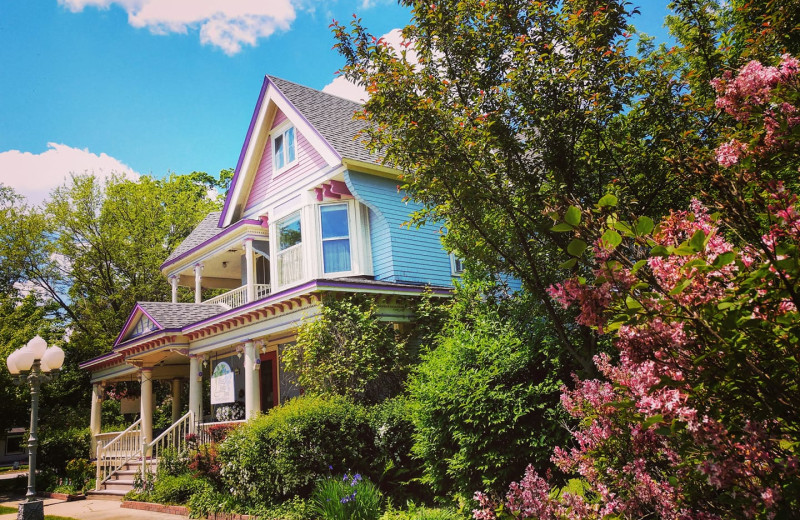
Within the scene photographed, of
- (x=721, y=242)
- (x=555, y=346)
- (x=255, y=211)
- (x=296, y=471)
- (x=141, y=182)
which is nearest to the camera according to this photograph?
(x=721, y=242)

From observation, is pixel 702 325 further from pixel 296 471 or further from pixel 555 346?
pixel 296 471

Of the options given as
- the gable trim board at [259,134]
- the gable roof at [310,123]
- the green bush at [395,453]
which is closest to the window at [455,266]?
the gable roof at [310,123]

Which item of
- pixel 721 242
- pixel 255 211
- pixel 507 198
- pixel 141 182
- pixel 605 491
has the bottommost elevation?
pixel 605 491

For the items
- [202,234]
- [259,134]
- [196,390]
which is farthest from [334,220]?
[202,234]

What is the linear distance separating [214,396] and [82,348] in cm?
1771

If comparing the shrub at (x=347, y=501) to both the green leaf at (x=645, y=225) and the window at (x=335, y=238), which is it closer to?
the green leaf at (x=645, y=225)

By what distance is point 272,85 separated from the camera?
53.5ft

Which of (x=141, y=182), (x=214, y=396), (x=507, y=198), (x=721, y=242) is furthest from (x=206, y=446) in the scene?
(x=141, y=182)

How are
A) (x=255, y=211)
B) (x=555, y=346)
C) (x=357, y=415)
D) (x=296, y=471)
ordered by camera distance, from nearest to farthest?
(x=555, y=346), (x=296, y=471), (x=357, y=415), (x=255, y=211)

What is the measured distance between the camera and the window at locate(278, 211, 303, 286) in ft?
48.9

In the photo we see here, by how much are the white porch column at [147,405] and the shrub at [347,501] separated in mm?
12038

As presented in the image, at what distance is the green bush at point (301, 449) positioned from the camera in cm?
902

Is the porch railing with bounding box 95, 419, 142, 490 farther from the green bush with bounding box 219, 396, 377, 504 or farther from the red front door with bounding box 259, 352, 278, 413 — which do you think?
the green bush with bounding box 219, 396, 377, 504

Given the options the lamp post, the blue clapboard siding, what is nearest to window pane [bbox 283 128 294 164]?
Result: the blue clapboard siding
